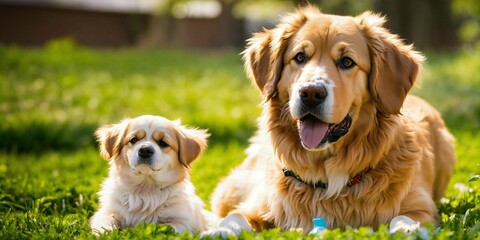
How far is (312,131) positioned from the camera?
4.38 m

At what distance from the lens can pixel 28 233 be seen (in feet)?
13.9

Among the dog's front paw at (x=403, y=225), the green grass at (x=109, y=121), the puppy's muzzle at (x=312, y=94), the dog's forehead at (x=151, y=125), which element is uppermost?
the puppy's muzzle at (x=312, y=94)

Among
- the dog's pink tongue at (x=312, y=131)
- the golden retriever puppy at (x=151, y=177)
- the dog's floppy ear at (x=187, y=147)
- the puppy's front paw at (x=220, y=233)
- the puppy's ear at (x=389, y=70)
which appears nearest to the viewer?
the puppy's front paw at (x=220, y=233)

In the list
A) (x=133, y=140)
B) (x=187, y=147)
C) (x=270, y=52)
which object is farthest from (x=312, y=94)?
(x=133, y=140)

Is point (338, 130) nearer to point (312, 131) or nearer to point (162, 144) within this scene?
point (312, 131)

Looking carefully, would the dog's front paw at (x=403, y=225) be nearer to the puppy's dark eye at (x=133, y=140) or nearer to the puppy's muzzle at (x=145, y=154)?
the puppy's muzzle at (x=145, y=154)

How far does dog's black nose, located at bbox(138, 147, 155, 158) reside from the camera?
185 inches

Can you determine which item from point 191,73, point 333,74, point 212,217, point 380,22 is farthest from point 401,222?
point 191,73

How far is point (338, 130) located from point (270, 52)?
86cm

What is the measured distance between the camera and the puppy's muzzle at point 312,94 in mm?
4160

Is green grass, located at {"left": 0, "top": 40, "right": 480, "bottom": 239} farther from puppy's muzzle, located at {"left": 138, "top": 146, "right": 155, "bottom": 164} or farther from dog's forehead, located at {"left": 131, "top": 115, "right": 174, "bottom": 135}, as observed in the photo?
dog's forehead, located at {"left": 131, "top": 115, "right": 174, "bottom": 135}

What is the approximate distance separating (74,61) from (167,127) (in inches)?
545

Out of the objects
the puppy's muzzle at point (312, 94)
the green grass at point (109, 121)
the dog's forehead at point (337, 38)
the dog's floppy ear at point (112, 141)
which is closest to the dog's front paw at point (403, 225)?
the green grass at point (109, 121)

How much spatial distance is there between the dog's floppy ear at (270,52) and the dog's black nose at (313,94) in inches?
21.1
